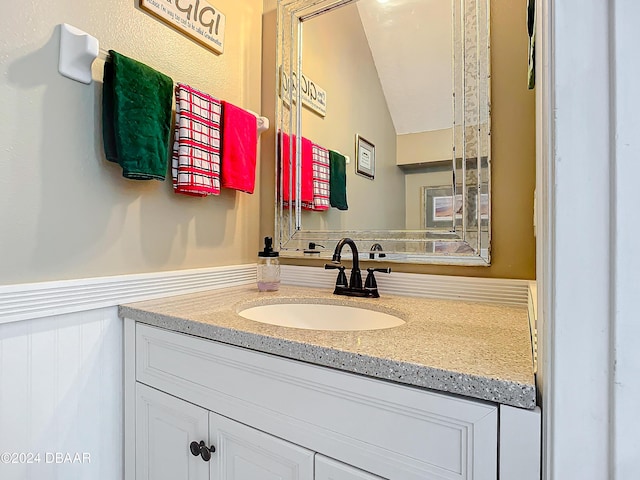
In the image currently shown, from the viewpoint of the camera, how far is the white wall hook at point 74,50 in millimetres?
835

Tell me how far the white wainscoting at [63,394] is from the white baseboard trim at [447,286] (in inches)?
27.2

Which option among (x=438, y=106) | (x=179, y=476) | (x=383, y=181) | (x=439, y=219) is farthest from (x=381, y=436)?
(x=438, y=106)

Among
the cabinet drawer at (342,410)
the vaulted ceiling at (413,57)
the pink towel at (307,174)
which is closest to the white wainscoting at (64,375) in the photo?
the cabinet drawer at (342,410)

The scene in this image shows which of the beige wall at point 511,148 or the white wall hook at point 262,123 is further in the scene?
the white wall hook at point 262,123

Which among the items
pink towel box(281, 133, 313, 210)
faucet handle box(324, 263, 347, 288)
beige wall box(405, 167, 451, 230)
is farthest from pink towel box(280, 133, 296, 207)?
beige wall box(405, 167, 451, 230)

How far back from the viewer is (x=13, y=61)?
0.77 m

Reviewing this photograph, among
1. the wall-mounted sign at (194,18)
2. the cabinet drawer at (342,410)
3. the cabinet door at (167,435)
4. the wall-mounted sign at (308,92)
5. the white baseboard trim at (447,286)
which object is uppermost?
the wall-mounted sign at (194,18)

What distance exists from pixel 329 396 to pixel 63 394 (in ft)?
2.27

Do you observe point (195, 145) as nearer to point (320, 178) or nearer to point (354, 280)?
point (320, 178)

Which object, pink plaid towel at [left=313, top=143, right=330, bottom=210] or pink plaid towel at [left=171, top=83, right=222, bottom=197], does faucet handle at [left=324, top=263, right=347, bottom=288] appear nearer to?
pink plaid towel at [left=313, top=143, right=330, bottom=210]

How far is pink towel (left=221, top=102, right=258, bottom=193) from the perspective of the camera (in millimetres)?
1203

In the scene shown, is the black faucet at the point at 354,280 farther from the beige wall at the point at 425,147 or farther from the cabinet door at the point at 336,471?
the cabinet door at the point at 336,471

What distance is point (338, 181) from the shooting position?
4.34 ft
